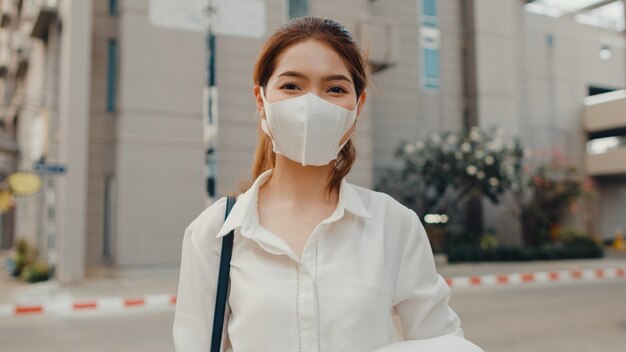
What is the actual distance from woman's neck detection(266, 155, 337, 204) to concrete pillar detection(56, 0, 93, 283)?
12936 millimetres

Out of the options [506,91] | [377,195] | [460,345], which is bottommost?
[460,345]

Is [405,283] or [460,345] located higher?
[405,283]

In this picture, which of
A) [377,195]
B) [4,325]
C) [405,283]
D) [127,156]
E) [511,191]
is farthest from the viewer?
[511,191]

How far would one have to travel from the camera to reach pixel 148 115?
14.0m

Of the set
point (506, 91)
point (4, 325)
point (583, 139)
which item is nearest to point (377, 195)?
point (4, 325)

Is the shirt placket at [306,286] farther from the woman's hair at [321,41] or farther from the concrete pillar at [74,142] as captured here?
the concrete pillar at [74,142]

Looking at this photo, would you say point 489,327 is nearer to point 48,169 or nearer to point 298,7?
point 48,169

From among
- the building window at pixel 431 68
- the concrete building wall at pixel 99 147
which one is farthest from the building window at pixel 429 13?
the concrete building wall at pixel 99 147

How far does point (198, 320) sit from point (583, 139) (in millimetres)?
27011

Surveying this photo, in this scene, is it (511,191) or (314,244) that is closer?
(314,244)

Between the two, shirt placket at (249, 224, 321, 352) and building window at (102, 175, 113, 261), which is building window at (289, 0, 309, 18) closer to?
building window at (102, 175, 113, 261)

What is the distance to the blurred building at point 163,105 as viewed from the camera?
44.5 ft

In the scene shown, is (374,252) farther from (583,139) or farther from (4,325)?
(583,139)

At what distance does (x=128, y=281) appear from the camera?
507 inches
